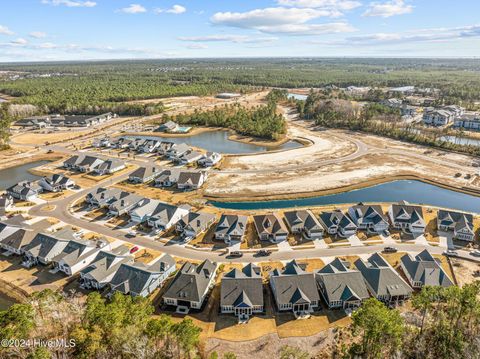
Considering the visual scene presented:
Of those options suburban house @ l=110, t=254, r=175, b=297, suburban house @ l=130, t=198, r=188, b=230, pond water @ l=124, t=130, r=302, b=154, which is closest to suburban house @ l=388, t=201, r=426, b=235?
suburban house @ l=130, t=198, r=188, b=230

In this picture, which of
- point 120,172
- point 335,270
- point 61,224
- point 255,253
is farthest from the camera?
point 120,172

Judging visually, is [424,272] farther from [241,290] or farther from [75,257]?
[75,257]

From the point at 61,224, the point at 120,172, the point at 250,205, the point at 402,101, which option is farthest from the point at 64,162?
the point at 402,101

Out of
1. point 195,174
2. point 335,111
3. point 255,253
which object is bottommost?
point 255,253

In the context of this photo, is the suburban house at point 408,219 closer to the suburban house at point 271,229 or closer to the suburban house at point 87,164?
the suburban house at point 271,229

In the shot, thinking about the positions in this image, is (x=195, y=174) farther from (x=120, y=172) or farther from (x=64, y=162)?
(x=64, y=162)

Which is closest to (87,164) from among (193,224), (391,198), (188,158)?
(188,158)

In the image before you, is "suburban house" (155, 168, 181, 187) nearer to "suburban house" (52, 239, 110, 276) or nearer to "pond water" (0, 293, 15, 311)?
"suburban house" (52, 239, 110, 276)

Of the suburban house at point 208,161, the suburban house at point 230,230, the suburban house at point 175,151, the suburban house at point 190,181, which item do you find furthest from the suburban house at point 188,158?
the suburban house at point 230,230
